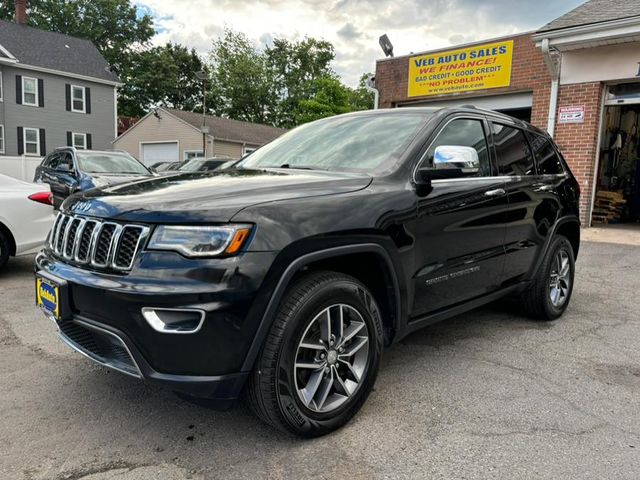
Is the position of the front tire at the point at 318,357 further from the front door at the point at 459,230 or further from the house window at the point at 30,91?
the house window at the point at 30,91

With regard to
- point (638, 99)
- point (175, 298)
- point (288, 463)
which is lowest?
point (288, 463)

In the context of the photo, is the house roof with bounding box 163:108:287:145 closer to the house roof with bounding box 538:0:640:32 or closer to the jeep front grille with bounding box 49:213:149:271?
the house roof with bounding box 538:0:640:32

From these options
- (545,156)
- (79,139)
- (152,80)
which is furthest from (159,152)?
(545,156)

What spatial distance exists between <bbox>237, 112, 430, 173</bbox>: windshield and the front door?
22cm

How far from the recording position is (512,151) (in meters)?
4.07

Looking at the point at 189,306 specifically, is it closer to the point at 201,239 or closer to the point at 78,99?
the point at 201,239

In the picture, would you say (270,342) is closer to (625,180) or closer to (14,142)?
(625,180)

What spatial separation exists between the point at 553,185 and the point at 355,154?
6.98 feet

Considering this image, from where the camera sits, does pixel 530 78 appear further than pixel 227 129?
No

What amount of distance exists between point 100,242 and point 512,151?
3.13 meters

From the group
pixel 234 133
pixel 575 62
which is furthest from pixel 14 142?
pixel 575 62

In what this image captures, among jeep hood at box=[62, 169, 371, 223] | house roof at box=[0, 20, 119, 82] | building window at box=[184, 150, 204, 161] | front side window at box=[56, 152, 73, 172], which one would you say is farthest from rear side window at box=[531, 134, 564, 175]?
house roof at box=[0, 20, 119, 82]

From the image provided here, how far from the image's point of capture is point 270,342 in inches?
90.0

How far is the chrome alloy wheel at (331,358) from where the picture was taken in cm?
250
